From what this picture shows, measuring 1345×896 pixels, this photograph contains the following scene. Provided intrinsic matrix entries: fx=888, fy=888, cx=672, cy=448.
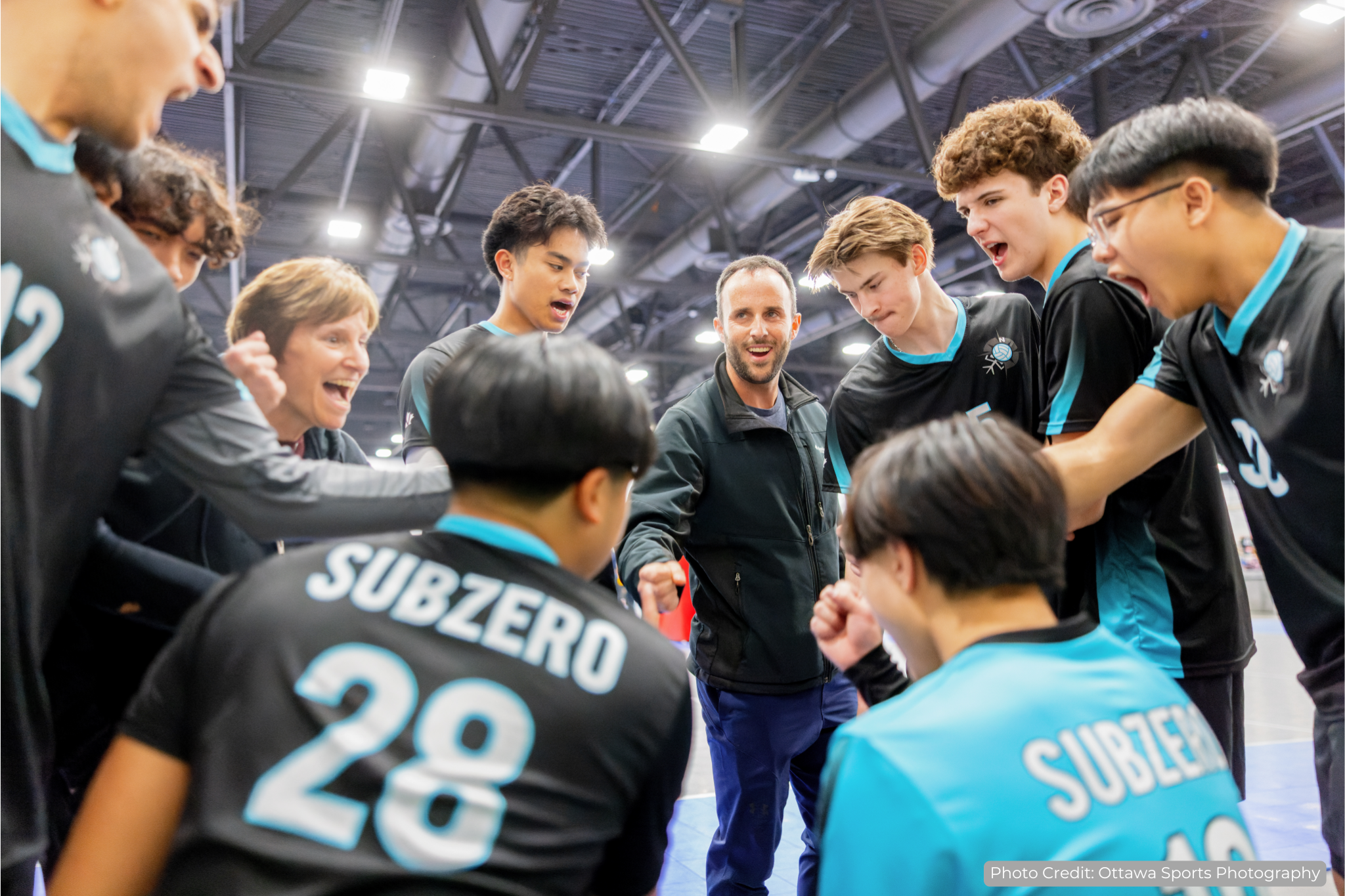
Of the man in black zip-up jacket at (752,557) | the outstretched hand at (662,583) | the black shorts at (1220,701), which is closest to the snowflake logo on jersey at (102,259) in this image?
the outstretched hand at (662,583)

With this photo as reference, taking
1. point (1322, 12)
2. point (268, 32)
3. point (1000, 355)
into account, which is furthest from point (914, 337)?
point (1322, 12)

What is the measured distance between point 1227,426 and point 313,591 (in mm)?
1878

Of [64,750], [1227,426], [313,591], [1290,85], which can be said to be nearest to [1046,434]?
[1227,426]

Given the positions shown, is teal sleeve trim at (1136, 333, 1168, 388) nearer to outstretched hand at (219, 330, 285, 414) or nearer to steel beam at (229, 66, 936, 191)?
outstretched hand at (219, 330, 285, 414)

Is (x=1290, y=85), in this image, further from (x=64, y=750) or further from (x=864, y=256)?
(x=64, y=750)

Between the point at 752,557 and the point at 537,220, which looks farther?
the point at 537,220

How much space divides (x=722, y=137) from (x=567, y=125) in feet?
4.31

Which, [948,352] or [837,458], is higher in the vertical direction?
[948,352]

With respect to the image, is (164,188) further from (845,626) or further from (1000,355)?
(1000,355)

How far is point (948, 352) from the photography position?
271cm

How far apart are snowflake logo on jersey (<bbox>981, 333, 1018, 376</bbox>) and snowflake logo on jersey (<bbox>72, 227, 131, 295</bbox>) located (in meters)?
2.20

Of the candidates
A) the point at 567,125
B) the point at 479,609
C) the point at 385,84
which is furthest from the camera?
the point at 567,125

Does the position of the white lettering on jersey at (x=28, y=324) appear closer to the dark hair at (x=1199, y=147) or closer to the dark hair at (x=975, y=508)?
the dark hair at (x=975, y=508)

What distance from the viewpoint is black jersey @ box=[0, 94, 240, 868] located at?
1302 mm
